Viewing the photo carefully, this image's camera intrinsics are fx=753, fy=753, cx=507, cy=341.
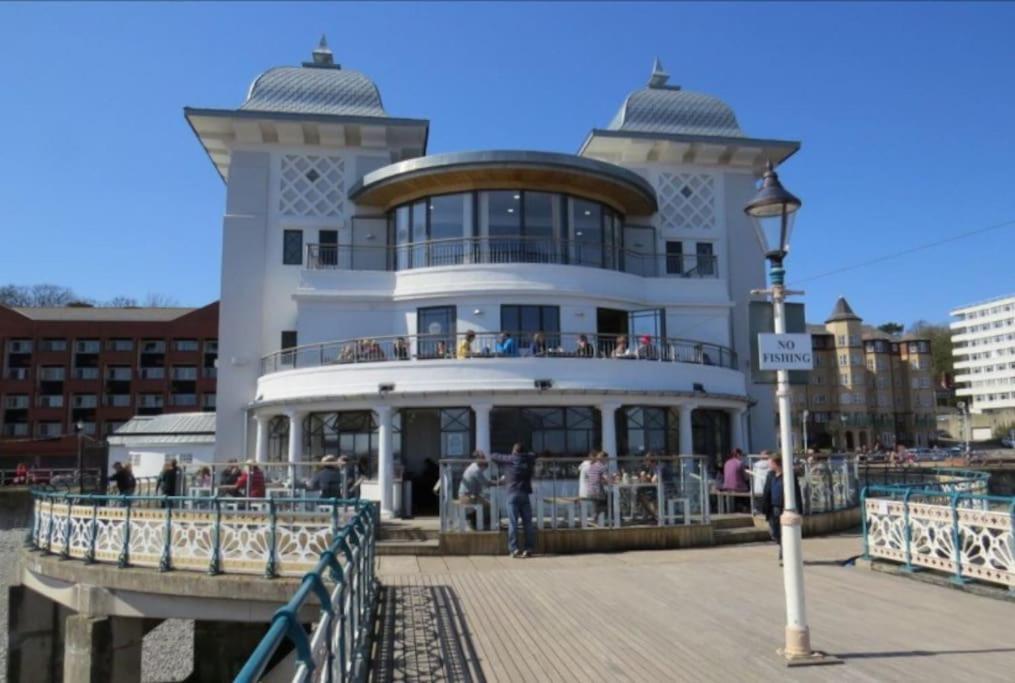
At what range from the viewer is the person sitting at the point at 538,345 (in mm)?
20344

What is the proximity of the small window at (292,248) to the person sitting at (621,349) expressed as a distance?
11455mm

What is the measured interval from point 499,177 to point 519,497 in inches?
501

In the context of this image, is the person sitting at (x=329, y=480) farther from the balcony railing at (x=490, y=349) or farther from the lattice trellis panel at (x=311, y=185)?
the lattice trellis panel at (x=311, y=185)

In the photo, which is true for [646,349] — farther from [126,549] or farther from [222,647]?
[126,549]

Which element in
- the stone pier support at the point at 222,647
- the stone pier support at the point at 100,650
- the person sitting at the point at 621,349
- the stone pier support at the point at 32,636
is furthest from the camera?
the person sitting at the point at 621,349

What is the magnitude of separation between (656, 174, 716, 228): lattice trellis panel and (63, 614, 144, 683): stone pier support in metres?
21.7

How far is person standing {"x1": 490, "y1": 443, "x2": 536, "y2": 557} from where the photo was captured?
13.5 metres

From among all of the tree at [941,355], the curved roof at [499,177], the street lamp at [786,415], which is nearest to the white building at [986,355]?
the tree at [941,355]

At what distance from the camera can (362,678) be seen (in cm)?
632

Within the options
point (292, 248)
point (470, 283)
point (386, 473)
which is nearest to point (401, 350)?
point (470, 283)

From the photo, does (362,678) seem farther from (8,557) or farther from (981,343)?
(981,343)

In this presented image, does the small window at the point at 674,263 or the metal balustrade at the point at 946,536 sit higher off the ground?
the small window at the point at 674,263

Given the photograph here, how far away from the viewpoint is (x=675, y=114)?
28.9 m

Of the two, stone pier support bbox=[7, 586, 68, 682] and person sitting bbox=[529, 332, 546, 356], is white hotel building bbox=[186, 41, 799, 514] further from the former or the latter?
stone pier support bbox=[7, 586, 68, 682]
